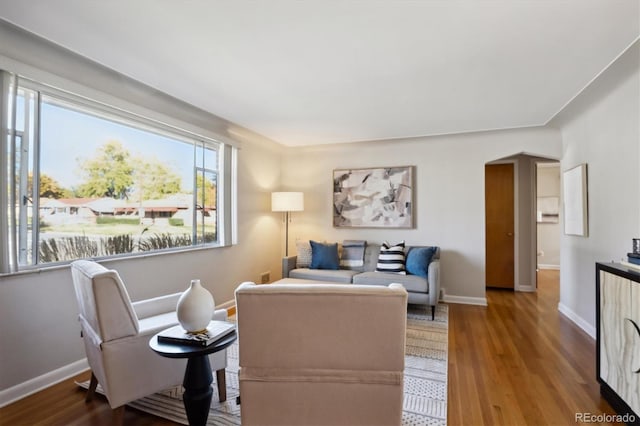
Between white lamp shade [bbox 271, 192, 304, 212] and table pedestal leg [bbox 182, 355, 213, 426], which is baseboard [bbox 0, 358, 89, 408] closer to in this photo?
table pedestal leg [bbox 182, 355, 213, 426]

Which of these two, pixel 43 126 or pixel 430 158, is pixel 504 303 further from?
pixel 43 126

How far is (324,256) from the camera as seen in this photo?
4512 mm

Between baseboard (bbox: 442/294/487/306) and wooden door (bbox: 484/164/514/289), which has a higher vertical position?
wooden door (bbox: 484/164/514/289)

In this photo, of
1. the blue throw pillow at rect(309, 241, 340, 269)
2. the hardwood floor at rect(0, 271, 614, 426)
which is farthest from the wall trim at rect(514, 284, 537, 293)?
the blue throw pillow at rect(309, 241, 340, 269)

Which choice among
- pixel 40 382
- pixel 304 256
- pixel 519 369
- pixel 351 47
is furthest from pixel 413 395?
pixel 304 256

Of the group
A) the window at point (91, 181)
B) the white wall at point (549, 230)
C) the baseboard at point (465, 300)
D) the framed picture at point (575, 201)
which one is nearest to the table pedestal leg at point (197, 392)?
the window at point (91, 181)

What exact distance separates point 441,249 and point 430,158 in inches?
→ 52.3

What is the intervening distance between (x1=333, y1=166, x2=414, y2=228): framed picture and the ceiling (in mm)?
1517

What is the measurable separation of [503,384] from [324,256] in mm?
2611

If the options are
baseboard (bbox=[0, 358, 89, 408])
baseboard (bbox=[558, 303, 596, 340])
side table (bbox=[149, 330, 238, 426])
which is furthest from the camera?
baseboard (bbox=[558, 303, 596, 340])

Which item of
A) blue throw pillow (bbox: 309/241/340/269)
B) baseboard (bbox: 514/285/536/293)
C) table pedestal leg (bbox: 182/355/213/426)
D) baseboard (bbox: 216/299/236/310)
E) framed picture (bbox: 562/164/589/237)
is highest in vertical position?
framed picture (bbox: 562/164/589/237)

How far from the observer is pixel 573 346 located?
2994 mm

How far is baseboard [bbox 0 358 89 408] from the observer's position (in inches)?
80.8

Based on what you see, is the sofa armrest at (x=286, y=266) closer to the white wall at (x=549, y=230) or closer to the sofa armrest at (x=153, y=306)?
the sofa armrest at (x=153, y=306)
